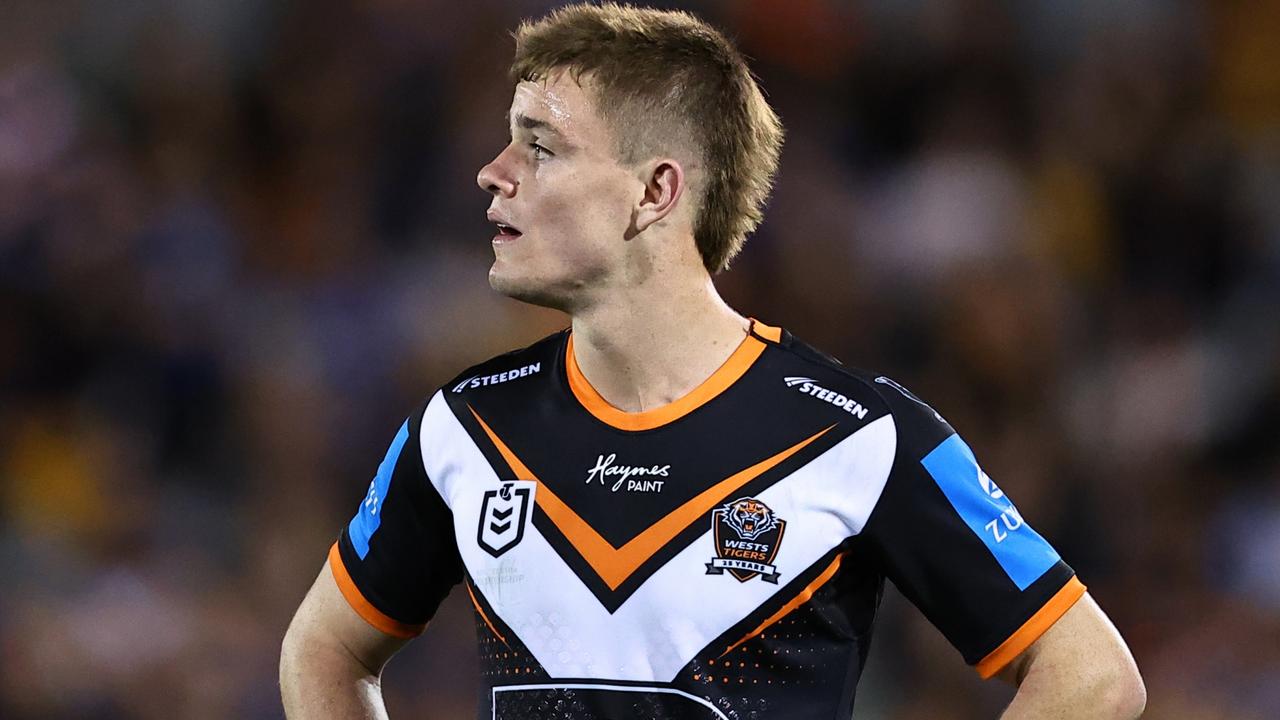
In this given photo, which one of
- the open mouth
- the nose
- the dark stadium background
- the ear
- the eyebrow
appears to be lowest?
the dark stadium background

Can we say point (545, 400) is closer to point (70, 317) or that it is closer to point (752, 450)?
point (752, 450)

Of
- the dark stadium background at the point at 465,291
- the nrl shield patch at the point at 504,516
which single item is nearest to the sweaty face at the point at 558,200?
the nrl shield patch at the point at 504,516

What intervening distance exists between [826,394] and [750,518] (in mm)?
291

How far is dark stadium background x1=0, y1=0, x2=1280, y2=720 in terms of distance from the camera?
690cm

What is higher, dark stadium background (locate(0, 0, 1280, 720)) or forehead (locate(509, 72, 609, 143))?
forehead (locate(509, 72, 609, 143))

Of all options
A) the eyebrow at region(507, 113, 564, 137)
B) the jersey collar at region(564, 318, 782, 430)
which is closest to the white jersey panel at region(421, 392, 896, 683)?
the jersey collar at region(564, 318, 782, 430)

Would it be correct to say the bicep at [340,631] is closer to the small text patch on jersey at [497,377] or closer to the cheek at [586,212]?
the small text patch on jersey at [497,377]

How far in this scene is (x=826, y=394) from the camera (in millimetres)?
3246

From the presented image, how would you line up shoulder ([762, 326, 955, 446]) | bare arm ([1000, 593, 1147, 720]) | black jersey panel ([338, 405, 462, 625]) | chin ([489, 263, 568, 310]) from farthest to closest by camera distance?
black jersey panel ([338, 405, 462, 625]) < chin ([489, 263, 568, 310]) < shoulder ([762, 326, 955, 446]) < bare arm ([1000, 593, 1147, 720])

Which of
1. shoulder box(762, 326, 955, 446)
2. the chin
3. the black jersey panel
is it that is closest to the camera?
shoulder box(762, 326, 955, 446)

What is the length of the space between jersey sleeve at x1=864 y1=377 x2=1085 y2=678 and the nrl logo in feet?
0.59

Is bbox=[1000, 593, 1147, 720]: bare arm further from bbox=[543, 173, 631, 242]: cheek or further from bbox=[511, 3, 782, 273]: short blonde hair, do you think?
bbox=[543, 173, 631, 242]: cheek

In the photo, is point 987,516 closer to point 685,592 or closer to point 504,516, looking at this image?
point 685,592

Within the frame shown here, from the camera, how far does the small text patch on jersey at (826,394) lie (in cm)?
320
